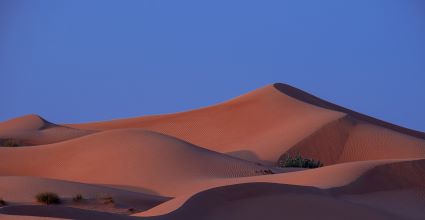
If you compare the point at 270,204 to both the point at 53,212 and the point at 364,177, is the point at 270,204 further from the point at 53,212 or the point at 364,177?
the point at 364,177

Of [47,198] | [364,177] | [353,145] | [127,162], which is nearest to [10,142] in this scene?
[127,162]

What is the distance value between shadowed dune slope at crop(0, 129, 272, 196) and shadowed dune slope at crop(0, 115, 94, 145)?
14890 millimetres

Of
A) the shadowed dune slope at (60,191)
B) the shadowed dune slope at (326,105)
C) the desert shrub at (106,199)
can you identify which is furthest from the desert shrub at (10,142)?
the desert shrub at (106,199)

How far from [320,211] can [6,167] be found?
20622 mm

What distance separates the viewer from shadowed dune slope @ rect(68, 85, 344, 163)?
4844cm

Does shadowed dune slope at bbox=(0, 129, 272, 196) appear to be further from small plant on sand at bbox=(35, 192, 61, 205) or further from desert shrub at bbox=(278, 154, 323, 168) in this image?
small plant on sand at bbox=(35, 192, 61, 205)

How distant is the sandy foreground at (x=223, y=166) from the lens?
18672mm

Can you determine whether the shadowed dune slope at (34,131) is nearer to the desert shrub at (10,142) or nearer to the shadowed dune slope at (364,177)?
Answer: the desert shrub at (10,142)

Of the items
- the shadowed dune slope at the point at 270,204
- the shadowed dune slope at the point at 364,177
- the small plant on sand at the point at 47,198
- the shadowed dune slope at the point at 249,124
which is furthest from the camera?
the shadowed dune slope at the point at 249,124

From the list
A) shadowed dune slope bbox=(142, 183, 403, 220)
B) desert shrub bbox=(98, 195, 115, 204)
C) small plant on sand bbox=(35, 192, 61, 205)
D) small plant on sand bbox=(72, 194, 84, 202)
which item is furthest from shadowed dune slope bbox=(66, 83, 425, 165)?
shadowed dune slope bbox=(142, 183, 403, 220)

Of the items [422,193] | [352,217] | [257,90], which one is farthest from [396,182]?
[257,90]

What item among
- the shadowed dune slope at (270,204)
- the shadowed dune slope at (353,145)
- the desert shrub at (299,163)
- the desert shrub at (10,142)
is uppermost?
the desert shrub at (10,142)

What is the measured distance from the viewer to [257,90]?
6016cm

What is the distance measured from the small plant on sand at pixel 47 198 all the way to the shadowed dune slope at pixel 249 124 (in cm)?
2269
